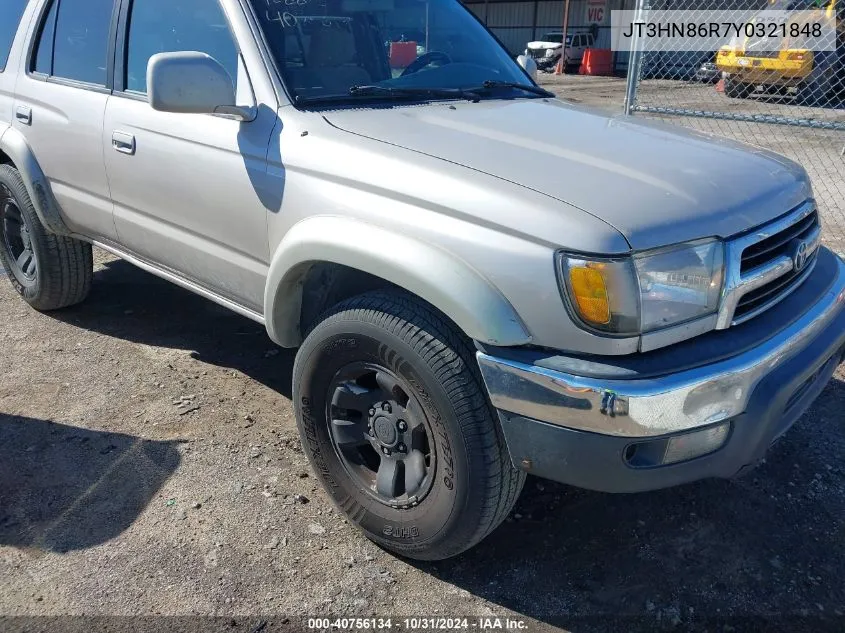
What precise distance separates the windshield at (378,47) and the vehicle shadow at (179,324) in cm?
159

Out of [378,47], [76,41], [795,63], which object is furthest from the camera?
[795,63]

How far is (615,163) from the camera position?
2.17m

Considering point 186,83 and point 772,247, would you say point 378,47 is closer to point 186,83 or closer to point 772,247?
point 186,83

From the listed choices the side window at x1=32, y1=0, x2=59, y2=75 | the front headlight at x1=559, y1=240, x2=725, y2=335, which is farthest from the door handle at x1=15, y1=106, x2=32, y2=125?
the front headlight at x1=559, y1=240, x2=725, y2=335

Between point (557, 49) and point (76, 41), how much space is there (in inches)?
953

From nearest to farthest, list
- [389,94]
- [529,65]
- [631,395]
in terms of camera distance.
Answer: [631,395] → [389,94] → [529,65]

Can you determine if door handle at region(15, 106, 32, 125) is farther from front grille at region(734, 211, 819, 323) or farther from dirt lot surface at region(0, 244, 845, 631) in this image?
front grille at region(734, 211, 819, 323)

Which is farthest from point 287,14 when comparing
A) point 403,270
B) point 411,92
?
point 403,270

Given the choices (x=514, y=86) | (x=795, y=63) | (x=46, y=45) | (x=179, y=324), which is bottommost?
(x=179, y=324)

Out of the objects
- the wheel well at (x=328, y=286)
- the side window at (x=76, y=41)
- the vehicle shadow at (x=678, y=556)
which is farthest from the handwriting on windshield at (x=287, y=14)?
the vehicle shadow at (x=678, y=556)

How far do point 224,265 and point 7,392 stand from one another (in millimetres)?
1515

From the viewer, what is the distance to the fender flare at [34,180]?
12.4 ft

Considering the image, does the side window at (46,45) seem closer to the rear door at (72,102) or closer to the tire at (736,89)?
the rear door at (72,102)

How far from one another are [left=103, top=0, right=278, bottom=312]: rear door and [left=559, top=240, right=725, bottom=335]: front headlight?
3.90ft
